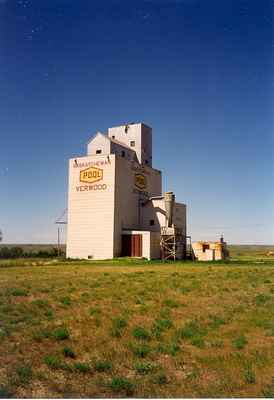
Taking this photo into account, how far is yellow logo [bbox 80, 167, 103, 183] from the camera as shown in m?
53.6

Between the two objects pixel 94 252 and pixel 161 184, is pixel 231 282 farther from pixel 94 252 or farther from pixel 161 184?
pixel 161 184

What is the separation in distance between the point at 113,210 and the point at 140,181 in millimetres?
10161

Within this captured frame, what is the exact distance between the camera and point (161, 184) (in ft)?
223

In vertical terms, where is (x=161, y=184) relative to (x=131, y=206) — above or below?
above

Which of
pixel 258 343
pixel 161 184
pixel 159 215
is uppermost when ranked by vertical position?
pixel 161 184

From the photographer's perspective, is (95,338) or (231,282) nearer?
(95,338)

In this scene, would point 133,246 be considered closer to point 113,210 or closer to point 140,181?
point 113,210

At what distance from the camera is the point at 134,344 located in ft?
34.4

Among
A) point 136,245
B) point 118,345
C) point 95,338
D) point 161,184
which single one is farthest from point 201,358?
point 161,184

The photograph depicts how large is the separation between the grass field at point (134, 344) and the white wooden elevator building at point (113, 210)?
3297 cm

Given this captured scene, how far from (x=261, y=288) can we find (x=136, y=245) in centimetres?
3083

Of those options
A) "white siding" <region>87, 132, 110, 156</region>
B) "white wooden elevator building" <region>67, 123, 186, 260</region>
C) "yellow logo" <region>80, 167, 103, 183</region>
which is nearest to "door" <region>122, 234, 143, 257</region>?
"white wooden elevator building" <region>67, 123, 186, 260</region>

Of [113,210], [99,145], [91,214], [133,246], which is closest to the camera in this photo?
[113,210]

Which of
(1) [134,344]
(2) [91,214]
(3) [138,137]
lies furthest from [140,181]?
(1) [134,344]
